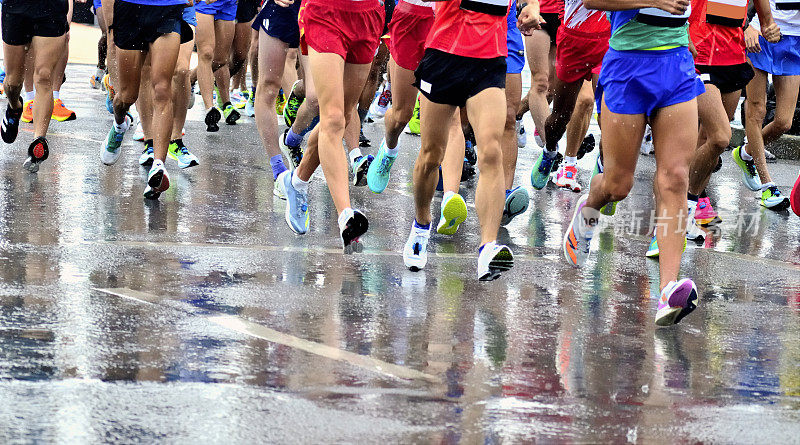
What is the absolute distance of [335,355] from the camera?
15.8 feet

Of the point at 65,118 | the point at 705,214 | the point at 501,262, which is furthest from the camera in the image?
the point at 65,118

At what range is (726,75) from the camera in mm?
8250

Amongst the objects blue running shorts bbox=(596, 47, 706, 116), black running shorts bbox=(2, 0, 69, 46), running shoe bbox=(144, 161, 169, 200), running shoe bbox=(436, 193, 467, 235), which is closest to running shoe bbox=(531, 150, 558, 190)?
running shoe bbox=(436, 193, 467, 235)

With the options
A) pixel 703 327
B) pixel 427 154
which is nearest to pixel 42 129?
pixel 427 154

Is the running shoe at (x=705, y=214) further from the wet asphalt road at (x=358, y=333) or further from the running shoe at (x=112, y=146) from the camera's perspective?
the running shoe at (x=112, y=146)

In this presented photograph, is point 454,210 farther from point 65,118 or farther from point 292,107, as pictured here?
point 65,118

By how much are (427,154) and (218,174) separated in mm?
→ 3750

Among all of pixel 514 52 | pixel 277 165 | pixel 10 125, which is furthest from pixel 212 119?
pixel 514 52

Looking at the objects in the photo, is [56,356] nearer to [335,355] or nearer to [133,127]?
[335,355]

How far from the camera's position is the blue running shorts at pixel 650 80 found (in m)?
5.85

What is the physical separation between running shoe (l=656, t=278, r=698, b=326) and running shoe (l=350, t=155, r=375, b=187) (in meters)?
4.19

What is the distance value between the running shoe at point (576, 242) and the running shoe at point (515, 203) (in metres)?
1.36

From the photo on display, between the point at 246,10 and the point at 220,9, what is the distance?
412mm

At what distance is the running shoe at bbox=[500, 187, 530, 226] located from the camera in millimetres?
8219
